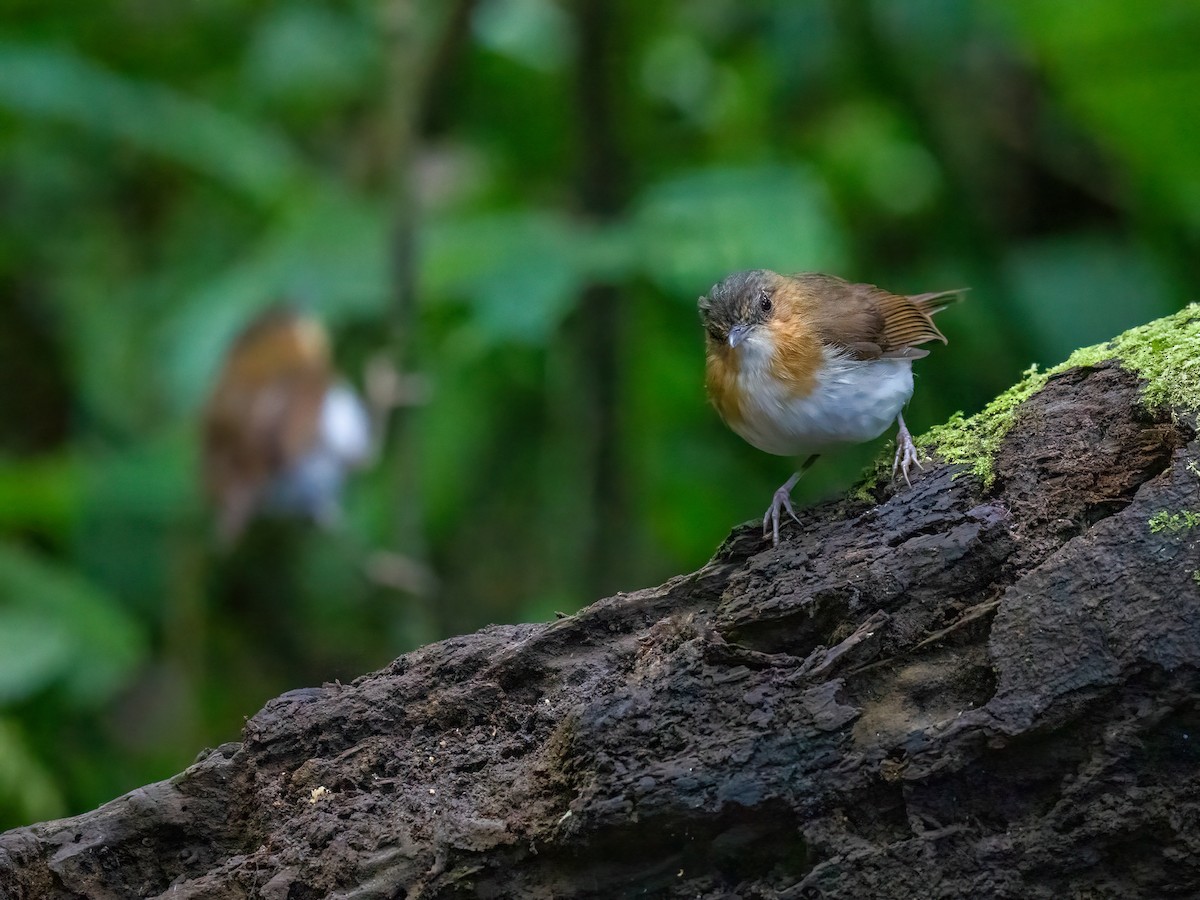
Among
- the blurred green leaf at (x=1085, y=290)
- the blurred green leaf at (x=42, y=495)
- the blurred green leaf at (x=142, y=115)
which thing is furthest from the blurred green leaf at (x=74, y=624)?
the blurred green leaf at (x=1085, y=290)

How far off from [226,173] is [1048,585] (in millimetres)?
5017

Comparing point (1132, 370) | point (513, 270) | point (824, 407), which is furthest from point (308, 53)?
point (1132, 370)

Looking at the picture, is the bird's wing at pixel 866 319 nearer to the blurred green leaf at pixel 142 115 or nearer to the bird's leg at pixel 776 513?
the bird's leg at pixel 776 513

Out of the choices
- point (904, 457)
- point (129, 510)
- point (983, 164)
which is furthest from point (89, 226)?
point (904, 457)

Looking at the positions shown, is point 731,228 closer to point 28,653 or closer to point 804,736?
point 804,736

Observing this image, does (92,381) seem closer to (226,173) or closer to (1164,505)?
(226,173)

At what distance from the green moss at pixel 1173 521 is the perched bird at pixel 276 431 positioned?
12.8ft

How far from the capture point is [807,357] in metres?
2.68

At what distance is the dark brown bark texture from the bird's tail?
948 millimetres

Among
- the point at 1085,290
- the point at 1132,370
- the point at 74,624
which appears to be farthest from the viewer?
the point at 1085,290

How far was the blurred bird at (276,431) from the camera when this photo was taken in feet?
17.3

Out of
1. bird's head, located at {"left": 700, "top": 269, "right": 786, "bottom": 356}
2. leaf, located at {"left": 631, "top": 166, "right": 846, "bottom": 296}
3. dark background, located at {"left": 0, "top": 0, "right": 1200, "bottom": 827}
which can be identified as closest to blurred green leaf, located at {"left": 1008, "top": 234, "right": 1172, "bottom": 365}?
dark background, located at {"left": 0, "top": 0, "right": 1200, "bottom": 827}

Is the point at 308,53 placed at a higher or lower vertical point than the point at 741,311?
higher

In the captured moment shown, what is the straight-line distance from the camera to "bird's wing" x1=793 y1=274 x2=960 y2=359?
2756 mm
